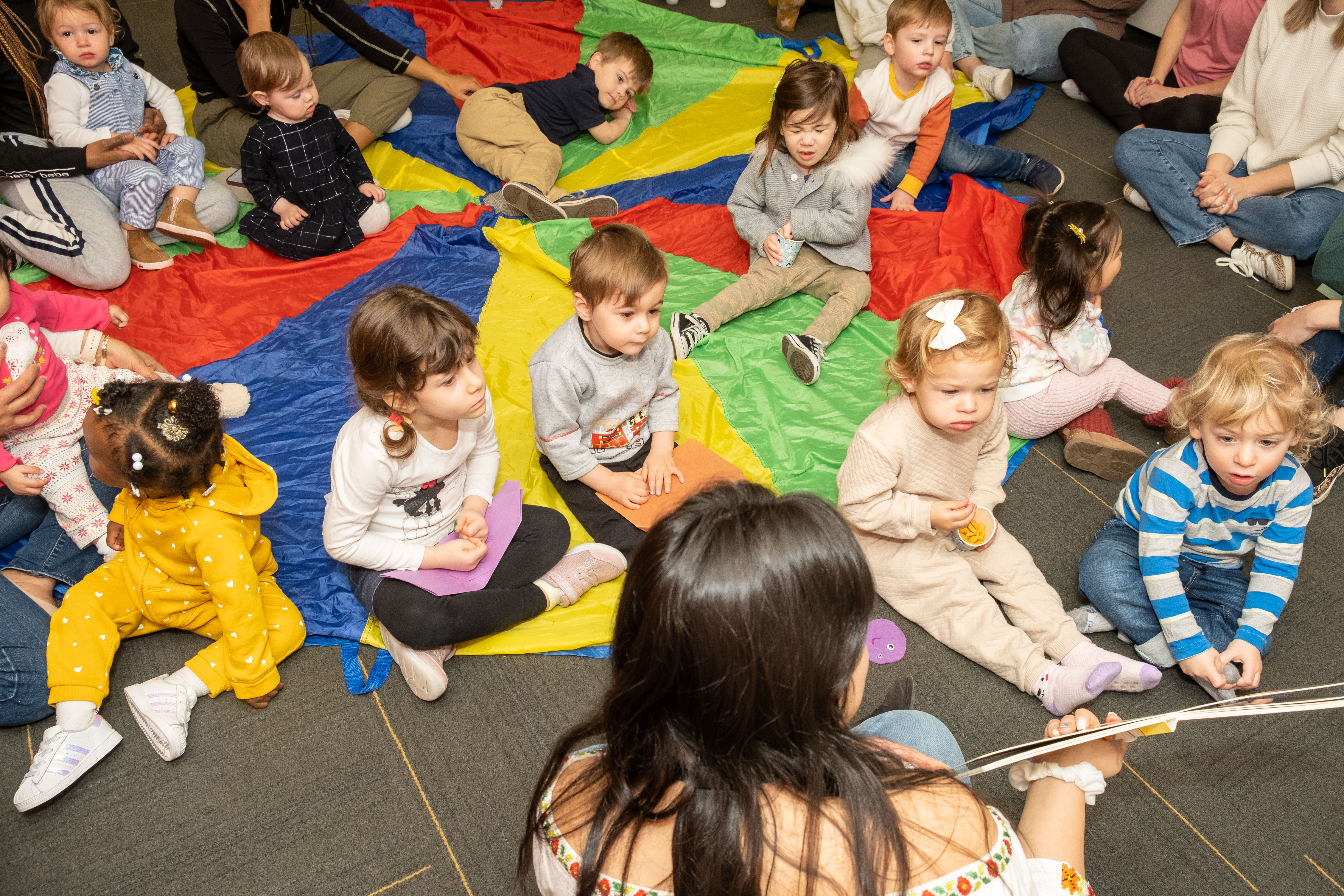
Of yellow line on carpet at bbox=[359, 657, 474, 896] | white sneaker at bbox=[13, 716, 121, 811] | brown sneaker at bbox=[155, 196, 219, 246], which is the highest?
brown sneaker at bbox=[155, 196, 219, 246]

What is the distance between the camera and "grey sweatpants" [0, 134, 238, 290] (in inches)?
96.3

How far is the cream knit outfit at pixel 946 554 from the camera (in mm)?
1812

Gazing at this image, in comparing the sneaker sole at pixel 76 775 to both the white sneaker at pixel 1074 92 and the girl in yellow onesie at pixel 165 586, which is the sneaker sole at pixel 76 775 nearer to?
the girl in yellow onesie at pixel 165 586

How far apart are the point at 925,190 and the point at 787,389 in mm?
1255

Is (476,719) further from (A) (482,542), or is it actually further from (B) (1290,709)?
(B) (1290,709)

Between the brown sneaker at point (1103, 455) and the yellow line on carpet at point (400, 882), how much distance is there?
1781mm

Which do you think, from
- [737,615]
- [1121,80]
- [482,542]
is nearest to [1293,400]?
[737,615]

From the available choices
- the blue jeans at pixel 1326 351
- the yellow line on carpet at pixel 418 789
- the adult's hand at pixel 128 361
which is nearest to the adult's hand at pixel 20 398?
the adult's hand at pixel 128 361

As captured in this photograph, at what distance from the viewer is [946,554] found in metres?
1.93

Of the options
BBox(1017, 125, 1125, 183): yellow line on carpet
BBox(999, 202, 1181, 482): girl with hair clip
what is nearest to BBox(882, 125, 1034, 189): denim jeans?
BBox(1017, 125, 1125, 183): yellow line on carpet

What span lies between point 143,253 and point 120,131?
418mm

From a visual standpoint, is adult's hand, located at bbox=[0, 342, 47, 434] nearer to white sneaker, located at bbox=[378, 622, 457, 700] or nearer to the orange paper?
white sneaker, located at bbox=[378, 622, 457, 700]

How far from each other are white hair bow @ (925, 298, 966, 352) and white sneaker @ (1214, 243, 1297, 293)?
1.76 m

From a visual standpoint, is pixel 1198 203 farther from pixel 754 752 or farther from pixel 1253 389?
pixel 754 752
